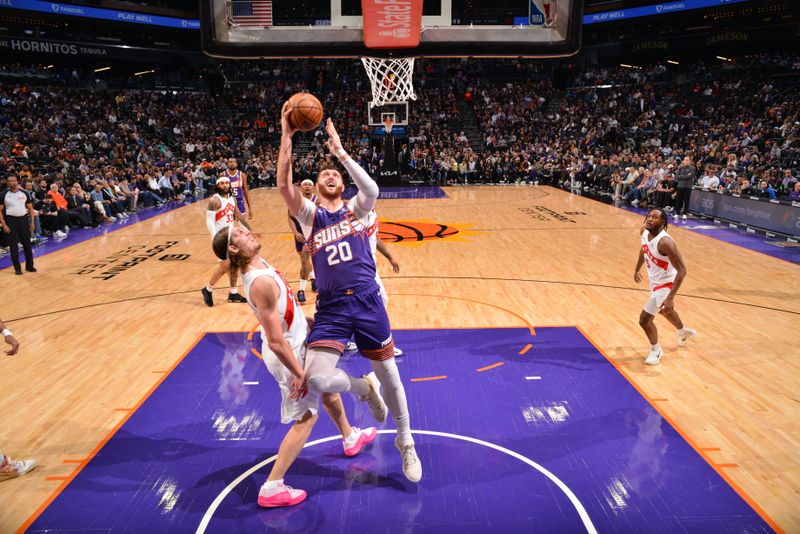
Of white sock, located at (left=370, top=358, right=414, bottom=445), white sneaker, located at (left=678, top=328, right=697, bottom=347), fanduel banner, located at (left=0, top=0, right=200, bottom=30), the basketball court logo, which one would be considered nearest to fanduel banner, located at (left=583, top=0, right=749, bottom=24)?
the basketball court logo

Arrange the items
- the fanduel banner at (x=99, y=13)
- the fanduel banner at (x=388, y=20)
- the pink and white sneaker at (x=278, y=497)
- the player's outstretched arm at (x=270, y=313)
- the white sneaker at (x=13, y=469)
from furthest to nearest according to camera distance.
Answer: the fanduel banner at (x=99, y=13) < the fanduel banner at (x=388, y=20) < the white sneaker at (x=13, y=469) < the pink and white sneaker at (x=278, y=497) < the player's outstretched arm at (x=270, y=313)

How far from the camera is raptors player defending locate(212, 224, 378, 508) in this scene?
336 centimetres

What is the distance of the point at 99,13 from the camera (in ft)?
97.0

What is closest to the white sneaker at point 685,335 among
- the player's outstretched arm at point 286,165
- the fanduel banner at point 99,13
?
the player's outstretched arm at point 286,165

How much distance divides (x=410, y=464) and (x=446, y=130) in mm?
28205

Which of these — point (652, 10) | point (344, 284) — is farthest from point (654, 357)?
point (652, 10)

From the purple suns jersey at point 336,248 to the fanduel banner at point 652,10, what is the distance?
1184 inches

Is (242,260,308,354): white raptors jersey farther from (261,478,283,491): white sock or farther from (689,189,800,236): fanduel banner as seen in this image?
(689,189,800,236): fanduel banner

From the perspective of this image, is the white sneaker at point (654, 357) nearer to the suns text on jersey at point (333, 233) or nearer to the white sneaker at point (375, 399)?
the white sneaker at point (375, 399)

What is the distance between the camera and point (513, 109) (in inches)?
1266

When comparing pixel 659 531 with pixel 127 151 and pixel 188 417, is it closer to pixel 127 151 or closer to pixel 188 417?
pixel 188 417

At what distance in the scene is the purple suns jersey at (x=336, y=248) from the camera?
3.79 metres

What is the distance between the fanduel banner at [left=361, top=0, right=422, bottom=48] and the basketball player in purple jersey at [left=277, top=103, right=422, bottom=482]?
5724 millimetres

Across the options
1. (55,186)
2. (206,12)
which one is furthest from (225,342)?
(55,186)
